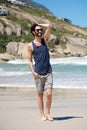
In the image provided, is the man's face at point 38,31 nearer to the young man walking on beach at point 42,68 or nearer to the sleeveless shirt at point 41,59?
the young man walking on beach at point 42,68

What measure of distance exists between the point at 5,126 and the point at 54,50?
6867 centimetres

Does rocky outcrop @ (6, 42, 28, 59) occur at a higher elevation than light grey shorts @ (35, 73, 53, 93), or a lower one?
lower

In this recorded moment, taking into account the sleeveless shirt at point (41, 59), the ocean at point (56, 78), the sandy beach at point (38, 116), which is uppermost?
the sleeveless shirt at point (41, 59)

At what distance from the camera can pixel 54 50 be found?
75.9 meters

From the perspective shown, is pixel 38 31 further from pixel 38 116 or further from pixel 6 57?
pixel 6 57

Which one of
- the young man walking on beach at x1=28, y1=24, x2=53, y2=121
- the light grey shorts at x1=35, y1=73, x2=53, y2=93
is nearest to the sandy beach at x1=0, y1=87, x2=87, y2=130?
the young man walking on beach at x1=28, y1=24, x2=53, y2=121

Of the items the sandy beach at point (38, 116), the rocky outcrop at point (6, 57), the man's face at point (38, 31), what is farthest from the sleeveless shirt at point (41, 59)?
the rocky outcrop at point (6, 57)

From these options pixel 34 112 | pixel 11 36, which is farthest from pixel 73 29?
pixel 34 112

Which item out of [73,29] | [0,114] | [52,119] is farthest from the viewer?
[73,29]

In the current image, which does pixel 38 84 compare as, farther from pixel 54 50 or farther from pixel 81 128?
pixel 54 50

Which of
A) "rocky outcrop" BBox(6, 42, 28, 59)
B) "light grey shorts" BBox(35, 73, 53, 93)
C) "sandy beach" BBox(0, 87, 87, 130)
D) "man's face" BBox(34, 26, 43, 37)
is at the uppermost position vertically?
"man's face" BBox(34, 26, 43, 37)

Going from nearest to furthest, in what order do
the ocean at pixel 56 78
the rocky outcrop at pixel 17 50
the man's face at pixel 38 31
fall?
the man's face at pixel 38 31, the ocean at pixel 56 78, the rocky outcrop at pixel 17 50

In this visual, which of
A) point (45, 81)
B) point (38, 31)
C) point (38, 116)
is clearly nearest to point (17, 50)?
point (38, 116)

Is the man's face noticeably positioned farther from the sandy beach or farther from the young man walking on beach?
the sandy beach
